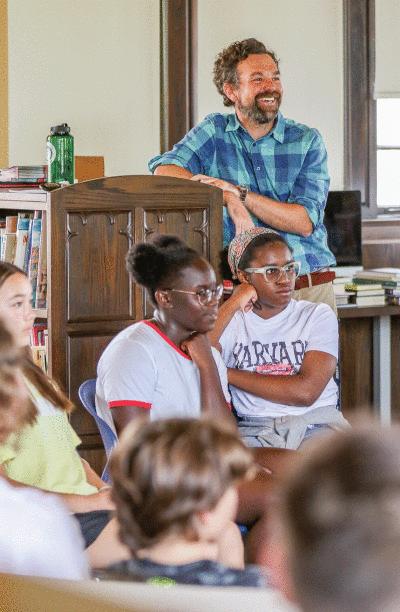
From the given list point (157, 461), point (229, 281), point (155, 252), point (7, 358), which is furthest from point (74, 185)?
point (157, 461)

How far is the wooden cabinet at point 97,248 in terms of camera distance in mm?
2734

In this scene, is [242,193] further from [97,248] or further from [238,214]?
[97,248]

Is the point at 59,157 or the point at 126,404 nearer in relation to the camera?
the point at 126,404

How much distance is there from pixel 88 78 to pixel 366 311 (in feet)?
6.19

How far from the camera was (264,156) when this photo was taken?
3.21m

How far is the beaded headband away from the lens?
111 inches

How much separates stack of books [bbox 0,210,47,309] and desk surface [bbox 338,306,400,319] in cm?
170

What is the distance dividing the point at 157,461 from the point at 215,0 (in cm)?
422

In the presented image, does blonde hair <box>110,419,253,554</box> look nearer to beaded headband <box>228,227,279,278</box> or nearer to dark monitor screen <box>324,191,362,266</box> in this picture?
beaded headband <box>228,227,279,278</box>

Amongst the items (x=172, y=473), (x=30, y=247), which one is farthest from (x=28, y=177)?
(x=172, y=473)

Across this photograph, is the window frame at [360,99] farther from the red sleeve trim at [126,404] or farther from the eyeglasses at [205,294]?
the red sleeve trim at [126,404]

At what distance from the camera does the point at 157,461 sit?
1.06 meters

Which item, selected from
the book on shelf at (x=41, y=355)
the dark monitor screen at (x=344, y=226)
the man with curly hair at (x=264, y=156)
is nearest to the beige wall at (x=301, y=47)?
the dark monitor screen at (x=344, y=226)

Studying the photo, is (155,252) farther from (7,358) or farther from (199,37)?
(199,37)
